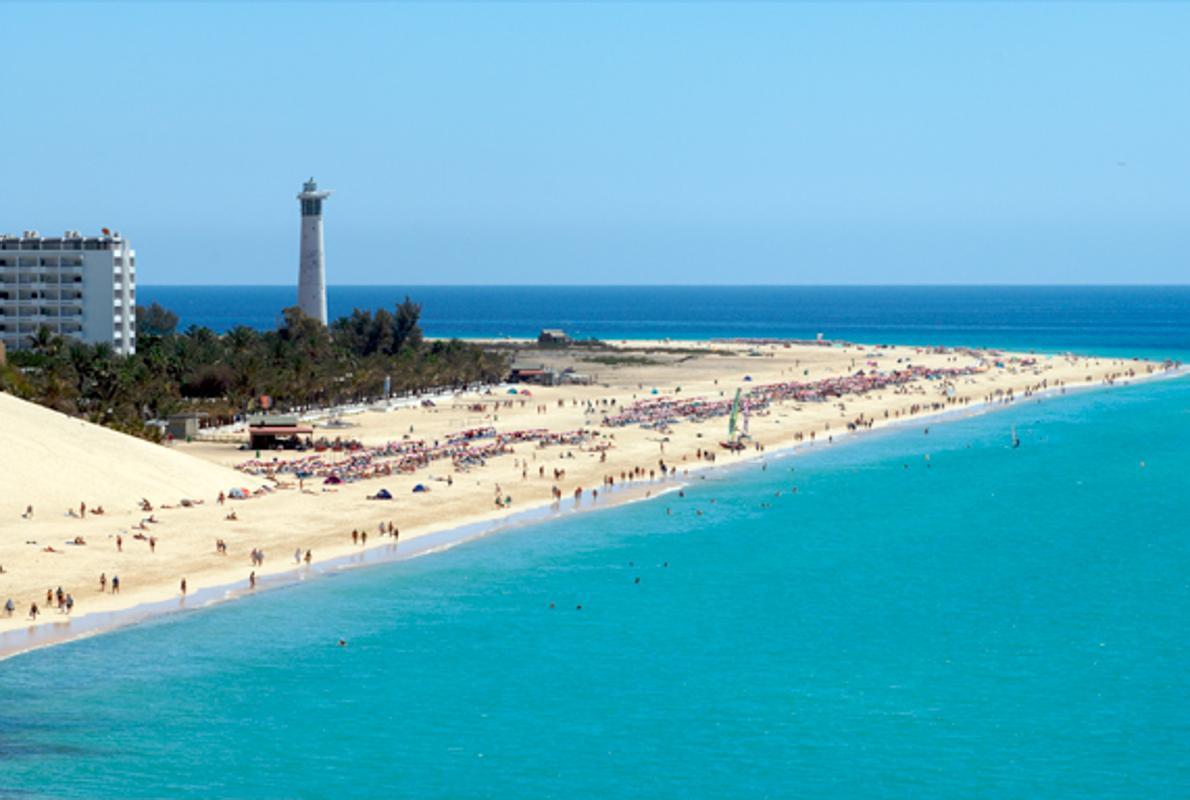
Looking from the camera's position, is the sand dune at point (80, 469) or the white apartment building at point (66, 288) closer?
the sand dune at point (80, 469)

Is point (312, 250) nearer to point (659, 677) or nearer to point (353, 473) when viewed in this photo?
point (353, 473)

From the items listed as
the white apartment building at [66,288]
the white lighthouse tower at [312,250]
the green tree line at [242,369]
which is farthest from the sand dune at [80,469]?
the white lighthouse tower at [312,250]

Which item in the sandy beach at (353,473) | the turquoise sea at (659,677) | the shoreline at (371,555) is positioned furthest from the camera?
the sandy beach at (353,473)

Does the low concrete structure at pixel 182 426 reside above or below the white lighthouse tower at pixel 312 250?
below

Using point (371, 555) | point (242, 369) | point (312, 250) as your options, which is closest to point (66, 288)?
point (312, 250)

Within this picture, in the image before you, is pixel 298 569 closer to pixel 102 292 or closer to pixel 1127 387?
pixel 102 292

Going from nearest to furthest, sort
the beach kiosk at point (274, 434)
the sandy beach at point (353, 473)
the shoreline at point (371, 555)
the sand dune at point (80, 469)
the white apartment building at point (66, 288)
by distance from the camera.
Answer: the shoreline at point (371, 555) → the sandy beach at point (353, 473) → the sand dune at point (80, 469) → the beach kiosk at point (274, 434) → the white apartment building at point (66, 288)

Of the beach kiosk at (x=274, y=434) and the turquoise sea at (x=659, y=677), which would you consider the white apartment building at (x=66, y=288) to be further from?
the turquoise sea at (x=659, y=677)
